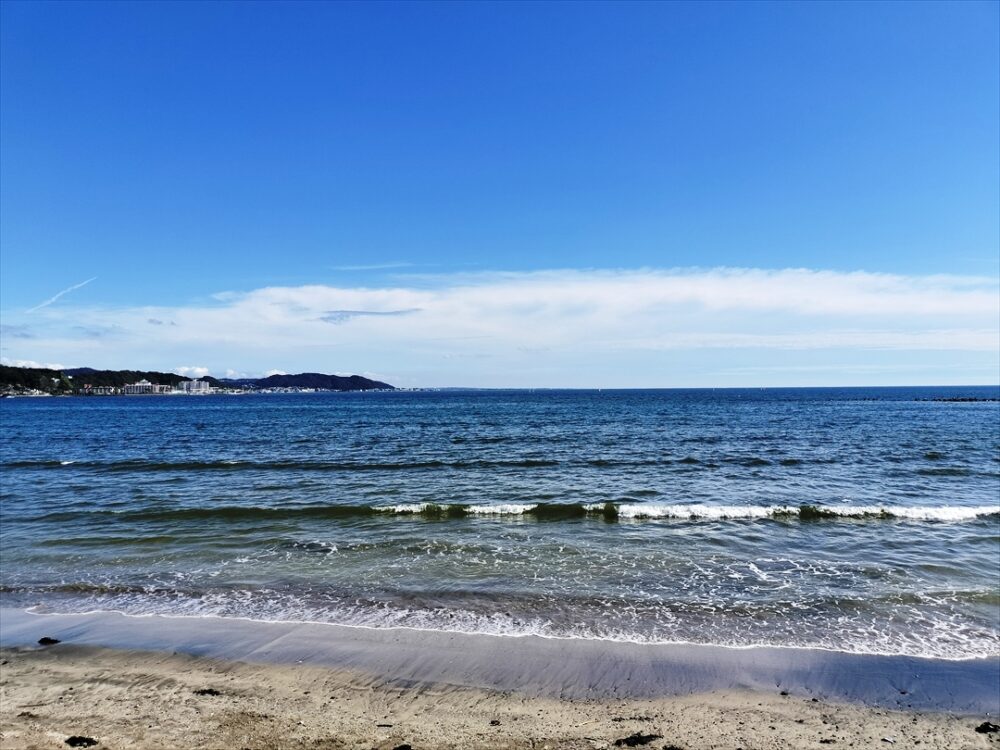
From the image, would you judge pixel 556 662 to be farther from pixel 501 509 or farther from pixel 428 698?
pixel 501 509

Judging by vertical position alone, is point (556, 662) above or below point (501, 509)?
above

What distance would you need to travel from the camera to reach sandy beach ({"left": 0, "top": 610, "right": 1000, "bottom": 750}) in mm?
6324

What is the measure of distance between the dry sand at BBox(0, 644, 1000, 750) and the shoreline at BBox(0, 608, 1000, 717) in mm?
285

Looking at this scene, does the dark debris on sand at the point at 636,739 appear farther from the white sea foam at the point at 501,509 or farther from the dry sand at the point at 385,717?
the white sea foam at the point at 501,509

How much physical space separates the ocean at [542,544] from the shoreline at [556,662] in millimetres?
469

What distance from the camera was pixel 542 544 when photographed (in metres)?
15.1

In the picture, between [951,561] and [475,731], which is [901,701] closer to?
[475,731]

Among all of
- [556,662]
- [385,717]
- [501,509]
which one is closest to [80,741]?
[385,717]

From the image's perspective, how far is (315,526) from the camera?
17469 mm

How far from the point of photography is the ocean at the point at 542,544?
33.6ft

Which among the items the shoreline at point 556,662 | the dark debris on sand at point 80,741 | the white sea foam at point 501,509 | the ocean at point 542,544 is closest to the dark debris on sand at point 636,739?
the shoreline at point 556,662

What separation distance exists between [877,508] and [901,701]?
14.2m

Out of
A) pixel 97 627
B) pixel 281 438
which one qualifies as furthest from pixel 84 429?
pixel 97 627

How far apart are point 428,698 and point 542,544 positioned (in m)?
8.09
